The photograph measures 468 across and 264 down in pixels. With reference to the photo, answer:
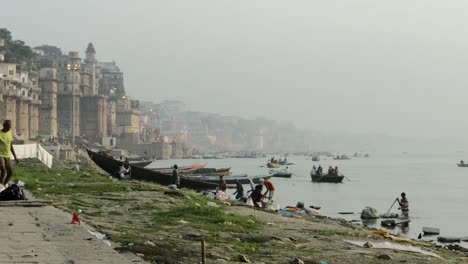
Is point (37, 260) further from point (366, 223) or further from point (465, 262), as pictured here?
point (366, 223)

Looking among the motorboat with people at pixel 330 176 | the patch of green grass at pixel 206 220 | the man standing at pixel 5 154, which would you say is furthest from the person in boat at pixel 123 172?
the motorboat with people at pixel 330 176

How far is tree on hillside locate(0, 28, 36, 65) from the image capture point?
105562 millimetres

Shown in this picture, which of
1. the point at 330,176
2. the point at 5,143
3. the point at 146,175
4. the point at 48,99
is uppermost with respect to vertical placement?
the point at 48,99

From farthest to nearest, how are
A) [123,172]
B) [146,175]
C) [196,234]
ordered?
[146,175] → [123,172] → [196,234]

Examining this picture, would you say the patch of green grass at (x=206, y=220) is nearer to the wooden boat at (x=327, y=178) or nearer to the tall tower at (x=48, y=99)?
the wooden boat at (x=327, y=178)

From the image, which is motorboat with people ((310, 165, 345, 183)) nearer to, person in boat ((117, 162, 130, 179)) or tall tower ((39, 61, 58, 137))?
person in boat ((117, 162, 130, 179))

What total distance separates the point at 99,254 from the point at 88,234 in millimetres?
1619

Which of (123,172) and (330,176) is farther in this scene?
(330,176)

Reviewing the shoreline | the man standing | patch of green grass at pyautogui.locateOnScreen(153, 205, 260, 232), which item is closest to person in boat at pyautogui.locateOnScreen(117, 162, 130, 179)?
the shoreline

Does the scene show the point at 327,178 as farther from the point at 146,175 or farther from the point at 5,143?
the point at 5,143

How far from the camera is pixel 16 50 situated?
362ft

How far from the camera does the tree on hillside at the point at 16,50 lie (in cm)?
10556

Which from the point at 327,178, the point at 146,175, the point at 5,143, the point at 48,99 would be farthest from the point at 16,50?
the point at 5,143

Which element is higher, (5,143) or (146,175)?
(5,143)
